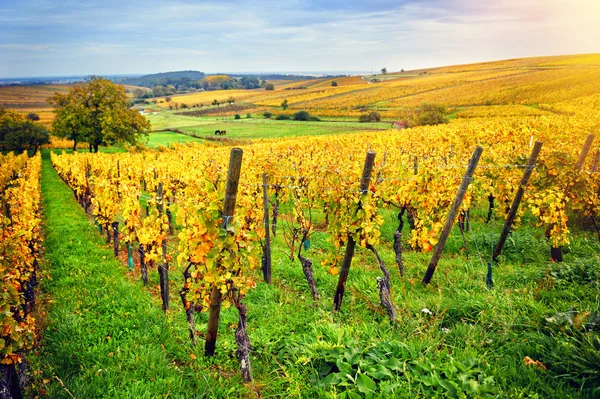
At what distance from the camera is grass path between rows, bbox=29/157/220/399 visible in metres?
4.04

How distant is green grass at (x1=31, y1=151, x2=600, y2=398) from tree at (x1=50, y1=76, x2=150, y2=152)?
34.1 meters

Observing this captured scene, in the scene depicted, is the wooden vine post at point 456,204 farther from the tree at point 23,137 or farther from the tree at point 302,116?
the tree at point 302,116

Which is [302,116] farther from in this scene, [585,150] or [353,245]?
[353,245]

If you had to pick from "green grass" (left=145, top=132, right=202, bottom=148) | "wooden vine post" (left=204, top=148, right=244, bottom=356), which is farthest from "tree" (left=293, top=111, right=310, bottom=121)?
"wooden vine post" (left=204, top=148, right=244, bottom=356)

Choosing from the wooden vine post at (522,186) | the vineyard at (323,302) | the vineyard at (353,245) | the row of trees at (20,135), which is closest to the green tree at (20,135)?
the row of trees at (20,135)

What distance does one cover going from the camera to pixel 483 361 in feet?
11.9

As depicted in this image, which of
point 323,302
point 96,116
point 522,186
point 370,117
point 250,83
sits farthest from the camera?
point 250,83

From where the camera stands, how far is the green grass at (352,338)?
3.49m

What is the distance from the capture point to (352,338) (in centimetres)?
400

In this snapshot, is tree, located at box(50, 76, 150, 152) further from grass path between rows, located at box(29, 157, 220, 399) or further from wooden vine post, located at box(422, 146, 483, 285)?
wooden vine post, located at box(422, 146, 483, 285)

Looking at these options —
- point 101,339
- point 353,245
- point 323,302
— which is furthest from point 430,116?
point 101,339

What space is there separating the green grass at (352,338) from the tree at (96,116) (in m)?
34.1

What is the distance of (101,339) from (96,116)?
131 feet

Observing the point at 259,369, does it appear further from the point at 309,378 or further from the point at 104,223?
the point at 104,223
